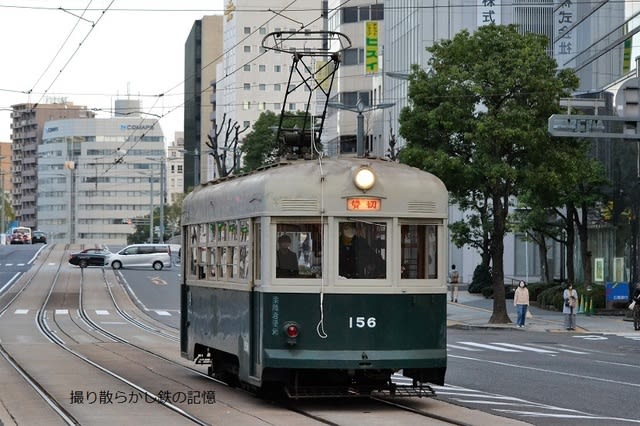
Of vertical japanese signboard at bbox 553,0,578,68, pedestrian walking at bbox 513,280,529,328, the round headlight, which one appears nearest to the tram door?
the round headlight

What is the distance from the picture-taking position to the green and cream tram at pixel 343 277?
15.6 m

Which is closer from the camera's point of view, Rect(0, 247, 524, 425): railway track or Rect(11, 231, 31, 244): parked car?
Rect(0, 247, 524, 425): railway track

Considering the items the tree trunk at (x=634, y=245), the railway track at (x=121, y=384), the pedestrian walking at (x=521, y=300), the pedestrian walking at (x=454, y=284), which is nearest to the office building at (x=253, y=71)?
the pedestrian walking at (x=454, y=284)

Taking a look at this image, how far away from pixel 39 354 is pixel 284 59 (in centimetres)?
14247

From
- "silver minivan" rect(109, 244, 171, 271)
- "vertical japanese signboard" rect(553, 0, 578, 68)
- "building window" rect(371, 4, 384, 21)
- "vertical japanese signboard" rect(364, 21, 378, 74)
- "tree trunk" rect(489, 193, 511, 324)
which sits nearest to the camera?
"tree trunk" rect(489, 193, 511, 324)

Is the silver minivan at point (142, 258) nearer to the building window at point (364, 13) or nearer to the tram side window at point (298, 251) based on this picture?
the building window at point (364, 13)

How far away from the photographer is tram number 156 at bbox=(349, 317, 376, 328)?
51.2 ft

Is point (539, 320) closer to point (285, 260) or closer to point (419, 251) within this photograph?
point (419, 251)

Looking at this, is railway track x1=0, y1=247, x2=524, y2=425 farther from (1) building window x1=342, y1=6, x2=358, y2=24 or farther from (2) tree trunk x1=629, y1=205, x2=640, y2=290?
(1) building window x1=342, y1=6, x2=358, y2=24

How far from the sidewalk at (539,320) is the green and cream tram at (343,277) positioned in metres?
25.7

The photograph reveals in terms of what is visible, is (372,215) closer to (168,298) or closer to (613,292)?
(613,292)

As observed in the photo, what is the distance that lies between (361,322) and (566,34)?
4790 cm

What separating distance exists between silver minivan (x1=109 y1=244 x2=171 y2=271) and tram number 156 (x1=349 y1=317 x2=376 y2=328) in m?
66.5

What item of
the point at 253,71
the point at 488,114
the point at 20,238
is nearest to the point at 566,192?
the point at 488,114
